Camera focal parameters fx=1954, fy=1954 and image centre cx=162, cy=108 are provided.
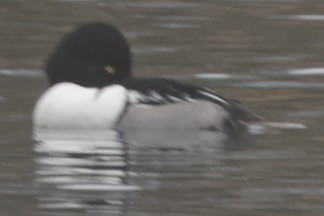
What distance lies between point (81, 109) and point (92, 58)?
728 mm

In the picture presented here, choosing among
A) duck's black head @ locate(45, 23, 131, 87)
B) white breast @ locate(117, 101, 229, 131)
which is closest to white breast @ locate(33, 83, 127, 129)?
white breast @ locate(117, 101, 229, 131)

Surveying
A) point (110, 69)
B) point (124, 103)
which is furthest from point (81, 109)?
point (110, 69)

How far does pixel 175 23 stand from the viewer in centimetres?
2156

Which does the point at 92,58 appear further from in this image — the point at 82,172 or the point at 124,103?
the point at 82,172

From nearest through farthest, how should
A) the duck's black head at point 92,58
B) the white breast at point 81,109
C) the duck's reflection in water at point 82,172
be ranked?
the duck's reflection in water at point 82,172 → the white breast at point 81,109 → the duck's black head at point 92,58

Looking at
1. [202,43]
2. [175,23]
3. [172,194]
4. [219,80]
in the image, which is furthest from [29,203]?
[175,23]

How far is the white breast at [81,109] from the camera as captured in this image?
636 inches

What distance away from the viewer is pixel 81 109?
1619 centimetres

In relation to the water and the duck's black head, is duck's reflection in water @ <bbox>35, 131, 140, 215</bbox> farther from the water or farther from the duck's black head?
the duck's black head

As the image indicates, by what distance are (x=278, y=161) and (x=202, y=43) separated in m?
5.77

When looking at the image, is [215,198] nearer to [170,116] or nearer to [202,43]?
[170,116]

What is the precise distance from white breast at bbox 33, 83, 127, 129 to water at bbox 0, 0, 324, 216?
165 millimetres

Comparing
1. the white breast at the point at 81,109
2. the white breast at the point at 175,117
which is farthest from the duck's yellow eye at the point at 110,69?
the white breast at the point at 175,117

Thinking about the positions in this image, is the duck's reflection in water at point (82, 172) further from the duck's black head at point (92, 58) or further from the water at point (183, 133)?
the duck's black head at point (92, 58)
